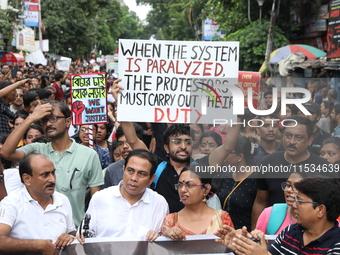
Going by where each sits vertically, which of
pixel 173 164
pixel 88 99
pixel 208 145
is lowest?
pixel 173 164

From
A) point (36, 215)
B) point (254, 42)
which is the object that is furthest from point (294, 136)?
point (254, 42)

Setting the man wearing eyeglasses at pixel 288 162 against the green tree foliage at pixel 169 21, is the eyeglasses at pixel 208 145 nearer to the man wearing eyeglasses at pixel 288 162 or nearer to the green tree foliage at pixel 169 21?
the man wearing eyeglasses at pixel 288 162

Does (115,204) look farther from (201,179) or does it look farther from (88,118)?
(88,118)

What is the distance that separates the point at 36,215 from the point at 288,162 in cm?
198

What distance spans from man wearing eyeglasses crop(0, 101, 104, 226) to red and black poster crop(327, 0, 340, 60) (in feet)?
40.0

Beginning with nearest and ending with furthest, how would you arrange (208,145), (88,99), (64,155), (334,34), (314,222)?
(314,222)
(208,145)
(64,155)
(88,99)
(334,34)

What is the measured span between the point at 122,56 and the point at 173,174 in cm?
135

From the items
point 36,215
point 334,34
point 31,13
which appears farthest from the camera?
point 31,13

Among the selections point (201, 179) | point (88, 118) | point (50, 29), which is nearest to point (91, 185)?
point (201, 179)

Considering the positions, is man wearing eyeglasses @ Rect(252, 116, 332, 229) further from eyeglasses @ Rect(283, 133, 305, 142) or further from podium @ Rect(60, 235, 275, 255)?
podium @ Rect(60, 235, 275, 255)

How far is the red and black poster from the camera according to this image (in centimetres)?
1619

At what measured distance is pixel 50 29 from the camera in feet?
147

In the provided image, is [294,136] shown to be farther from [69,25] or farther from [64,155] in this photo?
[69,25]

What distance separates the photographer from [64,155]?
5.21m
